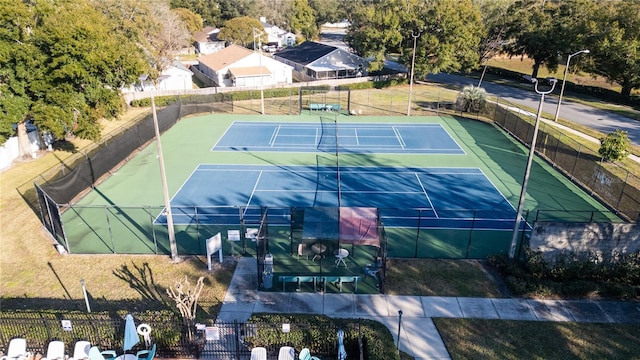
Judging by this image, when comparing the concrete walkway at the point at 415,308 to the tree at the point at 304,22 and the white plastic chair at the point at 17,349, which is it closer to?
the white plastic chair at the point at 17,349

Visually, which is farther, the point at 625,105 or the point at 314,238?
the point at 625,105

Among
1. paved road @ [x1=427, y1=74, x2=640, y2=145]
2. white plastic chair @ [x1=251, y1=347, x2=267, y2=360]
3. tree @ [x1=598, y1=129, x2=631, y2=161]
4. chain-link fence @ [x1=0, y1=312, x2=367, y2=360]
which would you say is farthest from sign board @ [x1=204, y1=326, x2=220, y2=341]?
paved road @ [x1=427, y1=74, x2=640, y2=145]

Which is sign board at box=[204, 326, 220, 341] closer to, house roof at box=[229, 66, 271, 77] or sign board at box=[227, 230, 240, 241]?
sign board at box=[227, 230, 240, 241]

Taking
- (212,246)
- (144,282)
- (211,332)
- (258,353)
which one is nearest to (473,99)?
(212,246)

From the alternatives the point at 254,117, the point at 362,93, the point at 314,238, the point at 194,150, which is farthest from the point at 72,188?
the point at 362,93

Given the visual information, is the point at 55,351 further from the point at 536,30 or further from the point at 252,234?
the point at 536,30

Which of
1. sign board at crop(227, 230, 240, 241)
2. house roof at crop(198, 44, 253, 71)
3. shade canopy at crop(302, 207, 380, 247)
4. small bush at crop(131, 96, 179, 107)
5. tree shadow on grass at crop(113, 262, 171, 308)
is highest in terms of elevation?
house roof at crop(198, 44, 253, 71)

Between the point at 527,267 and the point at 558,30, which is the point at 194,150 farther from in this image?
the point at 558,30
